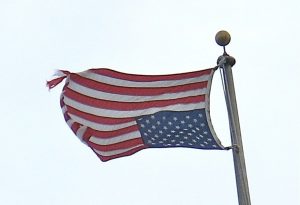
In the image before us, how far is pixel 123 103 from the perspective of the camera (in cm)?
1423

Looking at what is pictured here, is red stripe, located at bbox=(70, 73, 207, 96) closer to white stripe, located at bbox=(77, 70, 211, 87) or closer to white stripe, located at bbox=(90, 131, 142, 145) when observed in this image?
white stripe, located at bbox=(77, 70, 211, 87)

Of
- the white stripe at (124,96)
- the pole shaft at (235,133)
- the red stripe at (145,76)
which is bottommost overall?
the pole shaft at (235,133)

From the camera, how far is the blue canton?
13500mm

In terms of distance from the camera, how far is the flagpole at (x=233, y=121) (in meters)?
12.2

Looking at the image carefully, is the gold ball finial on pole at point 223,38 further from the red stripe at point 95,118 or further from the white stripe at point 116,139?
the red stripe at point 95,118

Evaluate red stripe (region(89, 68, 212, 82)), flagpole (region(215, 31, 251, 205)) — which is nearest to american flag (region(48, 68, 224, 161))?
red stripe (region(89, 68, 212, 82))

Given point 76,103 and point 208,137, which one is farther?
point 76,103

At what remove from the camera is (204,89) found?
13609 millimetres

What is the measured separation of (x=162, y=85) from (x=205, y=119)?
940mm

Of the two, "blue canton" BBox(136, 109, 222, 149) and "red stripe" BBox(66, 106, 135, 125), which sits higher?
"red stripe" BBox(66, 106, 135, 125)

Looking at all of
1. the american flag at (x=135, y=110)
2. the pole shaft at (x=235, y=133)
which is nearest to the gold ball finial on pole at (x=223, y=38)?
the pole shaft at (x=235, y=133)

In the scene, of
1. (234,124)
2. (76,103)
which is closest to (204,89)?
(234,124)

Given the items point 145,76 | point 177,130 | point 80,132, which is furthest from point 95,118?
point 177,130

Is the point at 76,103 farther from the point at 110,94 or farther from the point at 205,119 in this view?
the point at 205,119
